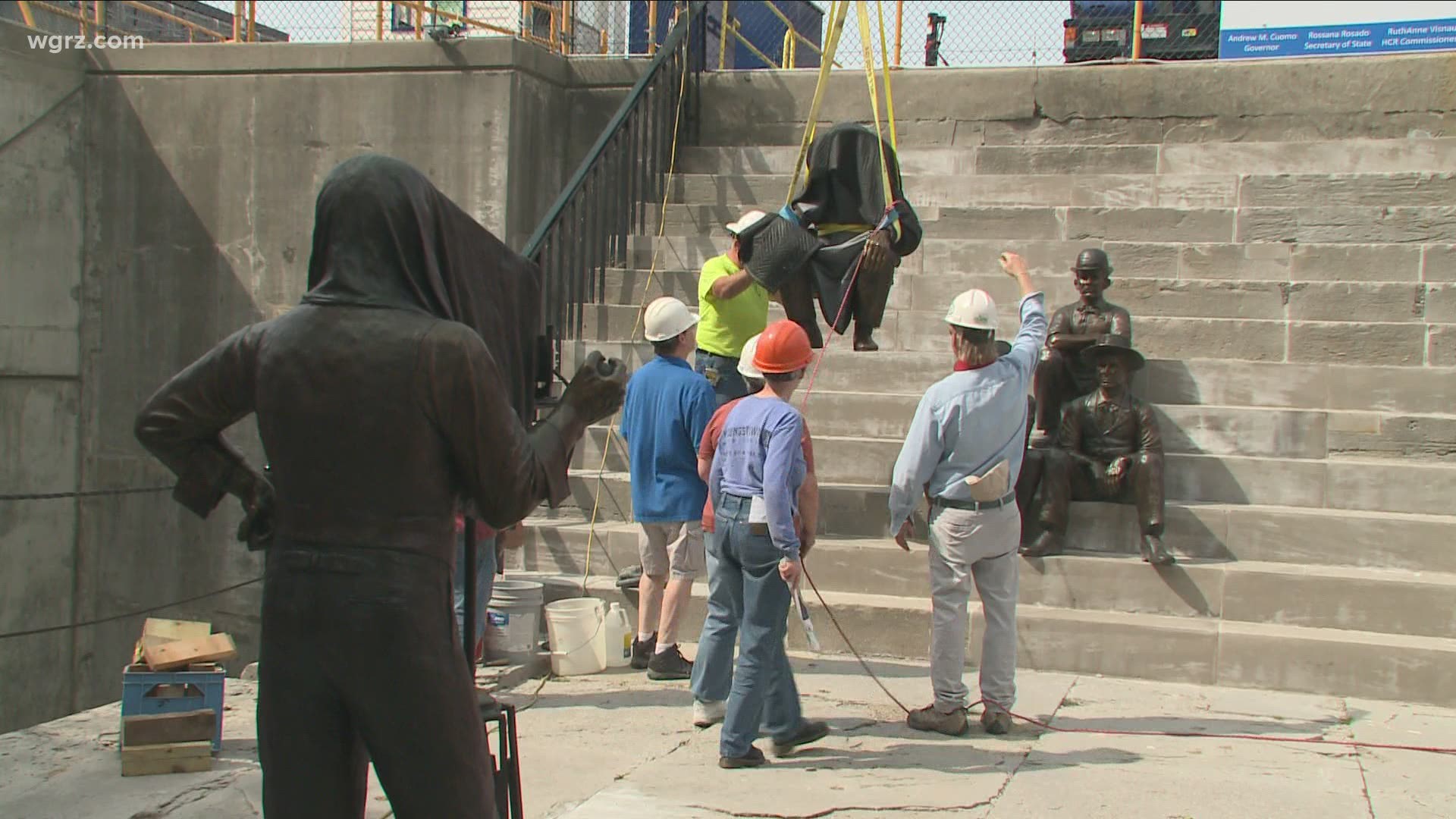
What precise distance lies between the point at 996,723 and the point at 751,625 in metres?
1.23

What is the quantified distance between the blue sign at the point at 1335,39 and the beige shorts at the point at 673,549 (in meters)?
8.75

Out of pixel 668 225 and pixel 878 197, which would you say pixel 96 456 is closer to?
pixel 668 225

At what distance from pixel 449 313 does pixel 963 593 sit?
3293 mm

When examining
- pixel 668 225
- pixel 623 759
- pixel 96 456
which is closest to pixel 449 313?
pixel 623 759

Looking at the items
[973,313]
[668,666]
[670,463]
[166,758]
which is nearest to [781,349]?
[973,313]

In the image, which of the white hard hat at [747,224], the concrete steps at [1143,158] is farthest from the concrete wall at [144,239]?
the white hard hat at [747,224]

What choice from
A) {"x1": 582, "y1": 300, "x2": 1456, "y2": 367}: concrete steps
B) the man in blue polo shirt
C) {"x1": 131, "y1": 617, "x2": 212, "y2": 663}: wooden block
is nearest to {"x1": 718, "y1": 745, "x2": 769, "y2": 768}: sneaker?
the man in blue polo shirt

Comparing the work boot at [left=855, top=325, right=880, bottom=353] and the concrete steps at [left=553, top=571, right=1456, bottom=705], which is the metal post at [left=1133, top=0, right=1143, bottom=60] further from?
the concrete steps at [left=553, top=571, right=1456, bottom=705]

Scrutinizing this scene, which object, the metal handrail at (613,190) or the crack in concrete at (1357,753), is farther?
the metal handrail at (613,190)

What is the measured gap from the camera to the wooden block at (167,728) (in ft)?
15.8

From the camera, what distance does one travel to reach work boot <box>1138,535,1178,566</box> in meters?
6.79

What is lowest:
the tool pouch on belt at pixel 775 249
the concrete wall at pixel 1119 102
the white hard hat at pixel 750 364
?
the white hard hat at pixel 750 364

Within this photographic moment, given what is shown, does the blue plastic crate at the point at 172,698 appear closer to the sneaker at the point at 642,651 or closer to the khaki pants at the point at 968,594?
the sneaker at the point at 642,651

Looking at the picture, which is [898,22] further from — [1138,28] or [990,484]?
[990,484]
